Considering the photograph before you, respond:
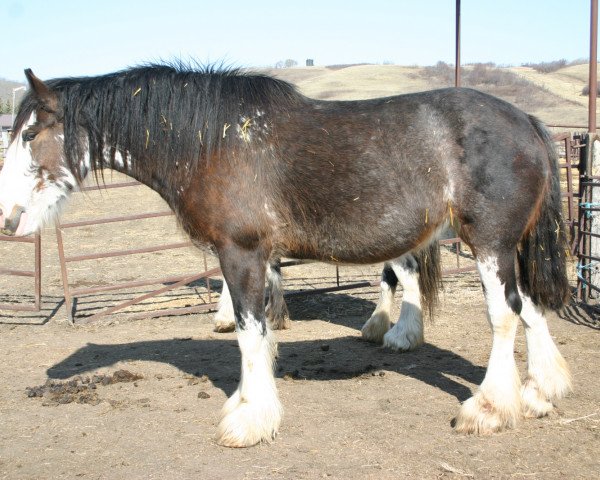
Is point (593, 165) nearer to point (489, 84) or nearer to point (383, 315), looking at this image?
point (383, 315)

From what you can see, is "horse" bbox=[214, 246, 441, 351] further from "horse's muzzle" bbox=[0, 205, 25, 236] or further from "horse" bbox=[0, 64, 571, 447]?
"horse's muzzle" bbox=[0, 205, 25, 236]

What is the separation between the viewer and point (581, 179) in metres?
7.22

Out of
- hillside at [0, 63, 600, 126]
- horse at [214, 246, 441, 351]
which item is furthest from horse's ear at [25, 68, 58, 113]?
hillside at [0, 63, 600, 126]

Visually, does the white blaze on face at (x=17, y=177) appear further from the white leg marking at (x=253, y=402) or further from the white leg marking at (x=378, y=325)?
the white leg marking at (x=378, y=325)

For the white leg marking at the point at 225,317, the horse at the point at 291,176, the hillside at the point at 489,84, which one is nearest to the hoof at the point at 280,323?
the white leg marking at the point at 225,317

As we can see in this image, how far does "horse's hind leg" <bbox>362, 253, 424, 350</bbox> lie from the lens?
6.07 meters

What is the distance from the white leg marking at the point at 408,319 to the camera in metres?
6.06

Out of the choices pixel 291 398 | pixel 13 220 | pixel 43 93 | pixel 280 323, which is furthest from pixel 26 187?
pixel 280 323

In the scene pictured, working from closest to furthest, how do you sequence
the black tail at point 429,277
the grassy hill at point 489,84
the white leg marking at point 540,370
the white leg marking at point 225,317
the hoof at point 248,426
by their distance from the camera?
the hoof at point 248,426 < the white leg marking at point 540,370 < the black tail at point 429,277 < the white leg marking at point 225,317 < the grassy hill at point 489,84

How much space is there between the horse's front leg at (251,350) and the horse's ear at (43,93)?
1.42 meters

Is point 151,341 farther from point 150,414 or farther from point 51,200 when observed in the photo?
point 51,200

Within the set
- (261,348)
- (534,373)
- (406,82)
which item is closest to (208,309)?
(261,348)

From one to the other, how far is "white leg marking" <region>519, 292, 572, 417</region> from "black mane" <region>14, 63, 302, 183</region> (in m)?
2.17

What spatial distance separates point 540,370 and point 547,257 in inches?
30.0
